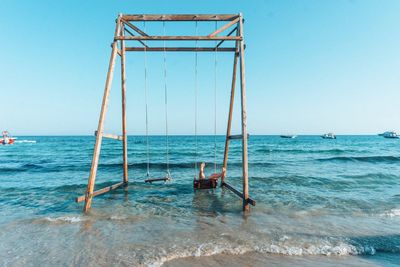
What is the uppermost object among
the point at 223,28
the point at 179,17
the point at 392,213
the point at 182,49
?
the point at 179,17

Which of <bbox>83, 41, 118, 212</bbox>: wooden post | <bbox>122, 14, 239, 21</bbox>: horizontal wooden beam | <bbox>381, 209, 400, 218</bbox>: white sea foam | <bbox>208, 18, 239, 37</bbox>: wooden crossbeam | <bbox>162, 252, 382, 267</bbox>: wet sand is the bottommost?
<bbox>381, 209, 400, 218</bbox>: white sea foam

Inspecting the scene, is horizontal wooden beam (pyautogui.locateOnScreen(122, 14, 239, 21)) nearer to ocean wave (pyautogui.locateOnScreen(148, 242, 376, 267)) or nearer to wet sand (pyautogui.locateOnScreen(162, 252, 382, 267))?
ocean wave (pyautogui.locateOnScreen(148, 242, 376, 267))

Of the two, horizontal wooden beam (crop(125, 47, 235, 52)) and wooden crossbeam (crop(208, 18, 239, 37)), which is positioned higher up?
wooden crossbeam (crop(208, 18, 239, 37))

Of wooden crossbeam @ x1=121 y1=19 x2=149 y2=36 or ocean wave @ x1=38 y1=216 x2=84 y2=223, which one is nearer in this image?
ocean wave @ x1=38 y1=216 x2=84 y2=223

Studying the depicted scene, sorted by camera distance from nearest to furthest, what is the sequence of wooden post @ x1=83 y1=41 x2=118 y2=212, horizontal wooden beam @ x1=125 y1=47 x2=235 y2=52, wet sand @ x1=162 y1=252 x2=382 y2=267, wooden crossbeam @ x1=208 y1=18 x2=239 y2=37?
wet sand @ x1=162 y1=252 x2=382 y2=267
wooden post @ x1=83 y1=41 x2=118 y2=212
wooden crossbeam @ x1=208 y1=18 x2=239 y2=37
horizontal wooden beam @ x1=125 y1=47 x2=235 y2=52

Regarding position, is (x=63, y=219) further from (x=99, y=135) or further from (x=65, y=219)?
(x=99, y=135)

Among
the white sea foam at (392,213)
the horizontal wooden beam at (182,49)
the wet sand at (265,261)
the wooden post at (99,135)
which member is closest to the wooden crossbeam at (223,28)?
the horizontal wooden beam at (182,49)

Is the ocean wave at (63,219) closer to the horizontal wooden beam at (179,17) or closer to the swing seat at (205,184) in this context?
the swing seat at (205,184)

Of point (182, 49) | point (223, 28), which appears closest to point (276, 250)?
point (223, 28)

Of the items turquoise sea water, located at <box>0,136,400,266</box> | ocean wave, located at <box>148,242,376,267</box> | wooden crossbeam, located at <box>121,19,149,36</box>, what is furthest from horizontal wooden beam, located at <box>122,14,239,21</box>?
ocean wave, located at <box>148,242,376,267</box>

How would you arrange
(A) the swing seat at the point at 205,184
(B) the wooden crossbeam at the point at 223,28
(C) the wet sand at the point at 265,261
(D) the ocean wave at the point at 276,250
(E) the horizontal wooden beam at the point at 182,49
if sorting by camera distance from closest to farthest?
(C) the wet sand at the point at 265,261
(D) the ocean wave at the point at 276,250
(B) the wooden crossbeam at the point at 223,28
(E) the horizontal wooden beam at the point at 182,49
(A) the swing seat at the point at 205,184

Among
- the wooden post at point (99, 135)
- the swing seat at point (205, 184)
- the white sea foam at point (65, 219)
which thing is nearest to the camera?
the white sea foam at point (65, 219)

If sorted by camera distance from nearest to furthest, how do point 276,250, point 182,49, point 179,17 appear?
point 276,250
point 179,17
point 182,49

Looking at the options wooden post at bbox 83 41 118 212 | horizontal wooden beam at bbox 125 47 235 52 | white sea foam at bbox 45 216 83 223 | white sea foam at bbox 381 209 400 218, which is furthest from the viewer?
horizontal wooden beam at bbox 125 47 235 52
